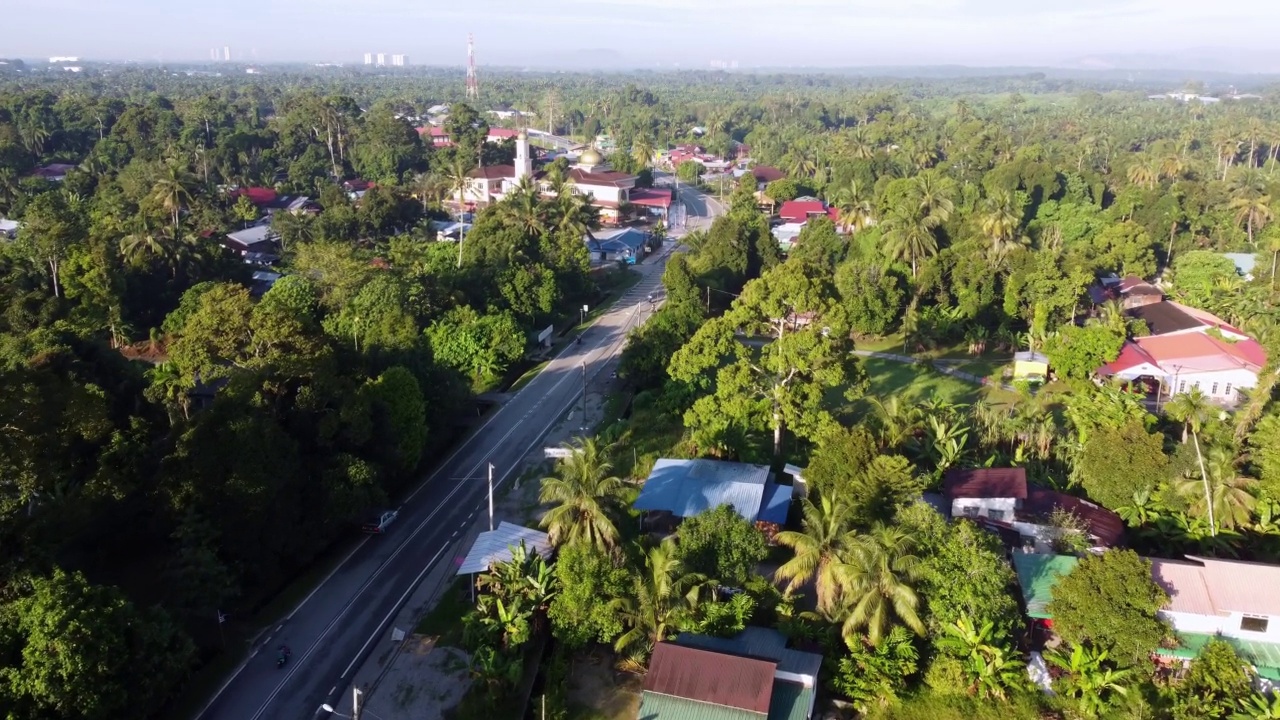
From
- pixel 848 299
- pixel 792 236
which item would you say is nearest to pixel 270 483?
pixel 848 299

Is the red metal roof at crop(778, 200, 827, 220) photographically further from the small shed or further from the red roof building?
the small shed

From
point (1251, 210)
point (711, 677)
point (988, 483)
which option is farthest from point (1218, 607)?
point (1251, 210)

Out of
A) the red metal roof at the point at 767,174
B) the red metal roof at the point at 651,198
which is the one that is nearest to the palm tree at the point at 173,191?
the red metal roof at the point at 651,198

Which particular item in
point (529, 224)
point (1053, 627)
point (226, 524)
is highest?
point (529, 224)

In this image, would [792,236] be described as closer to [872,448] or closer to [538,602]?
[872,448]

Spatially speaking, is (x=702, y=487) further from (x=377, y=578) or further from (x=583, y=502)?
(x=377, y=578)

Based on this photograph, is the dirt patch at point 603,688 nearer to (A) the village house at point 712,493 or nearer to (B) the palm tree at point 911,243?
(A) the village house at point 712,493

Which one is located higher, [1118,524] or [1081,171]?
[1081,171]
